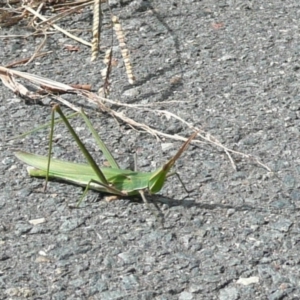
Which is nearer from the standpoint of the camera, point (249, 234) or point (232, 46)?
Answer: point (249, 234)

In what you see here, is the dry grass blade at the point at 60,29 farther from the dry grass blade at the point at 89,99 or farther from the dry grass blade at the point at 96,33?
the dry grass blade at the point at 89,99

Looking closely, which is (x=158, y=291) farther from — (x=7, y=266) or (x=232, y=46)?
(x=232, y=46)

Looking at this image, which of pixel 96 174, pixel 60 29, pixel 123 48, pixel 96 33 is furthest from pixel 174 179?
pixel 60 29

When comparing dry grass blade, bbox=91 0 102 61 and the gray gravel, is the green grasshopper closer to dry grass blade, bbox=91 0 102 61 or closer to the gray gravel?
the gray gravel

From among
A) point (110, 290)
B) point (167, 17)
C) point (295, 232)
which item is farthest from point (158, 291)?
point (167, 17)

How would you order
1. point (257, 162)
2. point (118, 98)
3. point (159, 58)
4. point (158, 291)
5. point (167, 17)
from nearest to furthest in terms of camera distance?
point (158, 291), point (257, 162), point (118, 98), point (159, 58), point (167, 17)

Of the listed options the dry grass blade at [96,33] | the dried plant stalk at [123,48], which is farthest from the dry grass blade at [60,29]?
the dried plant stalk at [123,48]

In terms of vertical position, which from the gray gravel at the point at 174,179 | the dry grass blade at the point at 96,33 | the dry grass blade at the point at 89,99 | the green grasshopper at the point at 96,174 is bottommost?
the gray gravel at the point at 174,179
